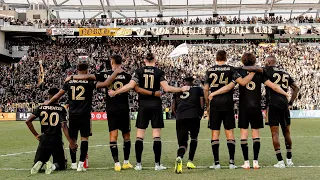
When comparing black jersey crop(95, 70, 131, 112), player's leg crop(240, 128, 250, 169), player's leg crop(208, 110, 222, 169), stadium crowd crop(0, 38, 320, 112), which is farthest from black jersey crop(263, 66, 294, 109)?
stadium crowd crop(0, 38, 320, 112)

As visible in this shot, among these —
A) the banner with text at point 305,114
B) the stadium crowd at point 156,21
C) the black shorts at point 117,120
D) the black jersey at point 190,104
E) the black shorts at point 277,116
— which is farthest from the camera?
the stadium crowd at point 156,21

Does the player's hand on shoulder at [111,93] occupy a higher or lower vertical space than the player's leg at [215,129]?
higher

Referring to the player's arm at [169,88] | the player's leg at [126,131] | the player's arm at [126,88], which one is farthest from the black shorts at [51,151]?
the player's arm at [169,88]

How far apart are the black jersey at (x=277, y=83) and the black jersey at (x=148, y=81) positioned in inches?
95.0

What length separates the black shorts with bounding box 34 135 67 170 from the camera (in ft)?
33.0

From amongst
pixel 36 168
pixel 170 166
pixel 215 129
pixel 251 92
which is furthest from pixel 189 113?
pixel 36 168

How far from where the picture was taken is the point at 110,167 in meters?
10.6

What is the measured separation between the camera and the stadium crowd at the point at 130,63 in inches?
1790

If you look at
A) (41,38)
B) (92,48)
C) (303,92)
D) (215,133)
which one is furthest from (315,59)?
(215,133)

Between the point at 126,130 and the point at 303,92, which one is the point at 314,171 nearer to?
the point at 126,130

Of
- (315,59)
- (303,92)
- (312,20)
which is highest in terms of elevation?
(312,20)

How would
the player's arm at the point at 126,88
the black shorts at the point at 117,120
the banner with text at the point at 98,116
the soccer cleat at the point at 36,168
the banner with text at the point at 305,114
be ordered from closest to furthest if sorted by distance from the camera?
the soccer cleat at the point at 36,168
the player's arm at the point at 126,88
the black shorts at the point at 117,120
the banner with text at the point at 98,116
the banner with text at the point at 305,114

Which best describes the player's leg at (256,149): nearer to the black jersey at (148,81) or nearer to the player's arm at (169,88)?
the player's arm at (169,88)

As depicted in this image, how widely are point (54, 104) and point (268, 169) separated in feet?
15.7
